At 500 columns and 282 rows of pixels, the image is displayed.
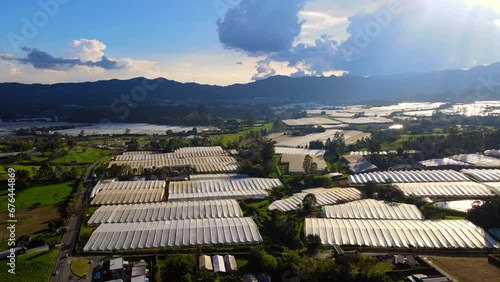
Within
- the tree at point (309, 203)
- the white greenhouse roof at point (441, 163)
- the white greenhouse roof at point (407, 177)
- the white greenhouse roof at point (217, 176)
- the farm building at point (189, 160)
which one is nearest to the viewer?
the tree at point (309, 203)

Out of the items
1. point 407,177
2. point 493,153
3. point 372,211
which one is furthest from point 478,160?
point 372,211

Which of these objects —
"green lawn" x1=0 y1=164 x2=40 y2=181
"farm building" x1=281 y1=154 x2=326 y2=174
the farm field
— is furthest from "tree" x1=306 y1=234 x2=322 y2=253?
the farm field

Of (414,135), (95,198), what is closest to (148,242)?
(95,198)

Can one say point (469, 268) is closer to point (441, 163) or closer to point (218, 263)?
point (218, 263)

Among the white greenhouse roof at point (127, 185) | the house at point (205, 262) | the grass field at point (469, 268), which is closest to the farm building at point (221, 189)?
the white greenhouse roof at point (127, 185)

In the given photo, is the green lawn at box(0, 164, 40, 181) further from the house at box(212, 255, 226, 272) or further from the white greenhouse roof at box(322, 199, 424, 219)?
the white greenhouse roof at box(322, 199, 424, 219)

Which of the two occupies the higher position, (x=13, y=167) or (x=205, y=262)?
(x=13, y=167)

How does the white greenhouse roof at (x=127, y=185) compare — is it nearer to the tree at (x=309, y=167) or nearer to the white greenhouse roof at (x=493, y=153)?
the tree at (x=309, y=167)

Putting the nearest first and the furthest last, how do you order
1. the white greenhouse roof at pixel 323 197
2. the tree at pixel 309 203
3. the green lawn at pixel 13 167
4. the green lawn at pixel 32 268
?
the green lawn at pixel 32 268, the tree at pixel 309 203, the white greenhouse roof at pixel 323 197, the green lawn at pixel 13 167
